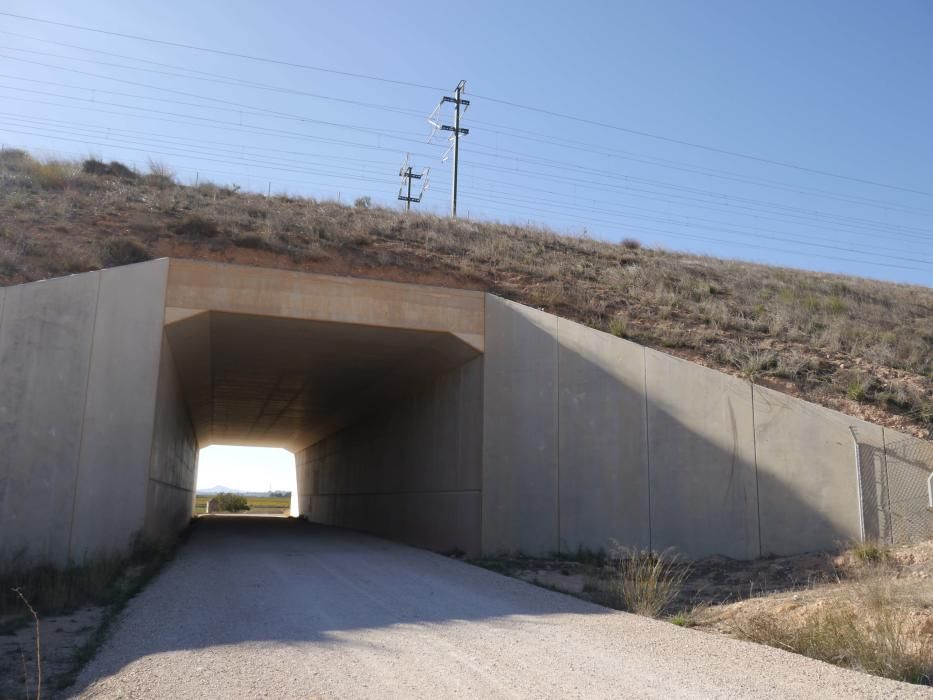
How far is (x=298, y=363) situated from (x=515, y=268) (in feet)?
23.2

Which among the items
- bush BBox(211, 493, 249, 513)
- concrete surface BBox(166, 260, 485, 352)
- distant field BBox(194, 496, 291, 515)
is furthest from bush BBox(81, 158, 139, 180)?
bush BBox(211, 493, 249, 513)

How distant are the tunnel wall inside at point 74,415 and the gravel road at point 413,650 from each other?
85.9 inches

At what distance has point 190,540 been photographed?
19312 mm

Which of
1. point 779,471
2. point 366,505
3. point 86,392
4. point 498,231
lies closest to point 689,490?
point 779,471

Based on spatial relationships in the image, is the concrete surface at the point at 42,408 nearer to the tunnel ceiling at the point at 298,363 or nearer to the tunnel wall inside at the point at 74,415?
the tunnel wall inside at the point at 74,415

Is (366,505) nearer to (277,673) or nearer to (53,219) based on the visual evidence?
(53,219)

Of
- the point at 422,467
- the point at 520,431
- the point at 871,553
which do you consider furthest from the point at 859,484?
the point at 422,467

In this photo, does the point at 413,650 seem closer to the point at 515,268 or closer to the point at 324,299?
the point at 324,299

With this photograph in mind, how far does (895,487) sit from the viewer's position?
15.6 meters

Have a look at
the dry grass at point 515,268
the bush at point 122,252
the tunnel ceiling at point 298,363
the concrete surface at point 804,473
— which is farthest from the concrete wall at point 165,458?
the concrete surface at point 804,473

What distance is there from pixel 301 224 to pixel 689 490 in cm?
1366

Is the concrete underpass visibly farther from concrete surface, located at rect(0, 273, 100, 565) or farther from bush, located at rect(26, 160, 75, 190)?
bush, located at rect(26, 160, 75, 190)

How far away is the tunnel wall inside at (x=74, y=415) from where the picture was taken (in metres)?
11.8

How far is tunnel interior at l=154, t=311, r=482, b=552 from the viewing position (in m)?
15.6
